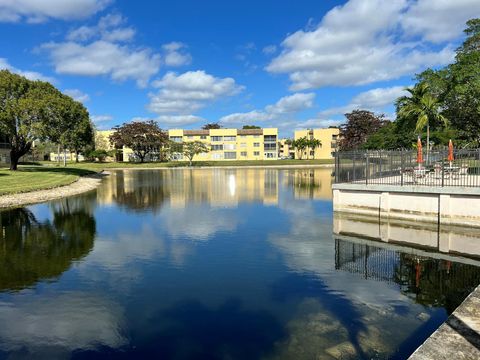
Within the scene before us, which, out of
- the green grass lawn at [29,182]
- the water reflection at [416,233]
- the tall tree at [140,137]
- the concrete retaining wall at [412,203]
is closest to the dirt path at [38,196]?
the green grass lawn at [29,182]

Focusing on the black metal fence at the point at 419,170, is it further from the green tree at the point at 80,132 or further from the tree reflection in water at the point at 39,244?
the green tree at the point at 80,132

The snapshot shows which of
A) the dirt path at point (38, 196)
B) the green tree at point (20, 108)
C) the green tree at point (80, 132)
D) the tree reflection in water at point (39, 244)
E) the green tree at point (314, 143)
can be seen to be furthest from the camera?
the green tree at point (314, 143)

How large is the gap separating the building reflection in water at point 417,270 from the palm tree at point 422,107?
26.3 meters

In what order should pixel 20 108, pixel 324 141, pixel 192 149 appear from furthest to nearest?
pixel 324 141 → pixel 192 149 → pixel 20 108

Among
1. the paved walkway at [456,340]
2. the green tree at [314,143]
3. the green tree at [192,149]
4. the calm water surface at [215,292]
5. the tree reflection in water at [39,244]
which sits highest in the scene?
the green tree at [314,143]

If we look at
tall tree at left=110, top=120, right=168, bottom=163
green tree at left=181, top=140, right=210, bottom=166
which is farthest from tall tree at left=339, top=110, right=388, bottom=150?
tall tree at left=110, top=120, right=168, bottom=163

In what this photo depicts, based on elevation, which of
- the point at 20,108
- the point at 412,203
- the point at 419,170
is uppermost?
the point at 20,108

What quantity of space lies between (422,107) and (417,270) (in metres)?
31.4

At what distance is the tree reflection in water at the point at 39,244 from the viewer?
14.6 m

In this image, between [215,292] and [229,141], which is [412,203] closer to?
[215,292]

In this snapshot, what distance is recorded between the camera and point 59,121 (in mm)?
55344

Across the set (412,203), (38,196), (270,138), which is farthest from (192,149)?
(412,203)

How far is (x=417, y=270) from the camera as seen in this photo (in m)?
14.6

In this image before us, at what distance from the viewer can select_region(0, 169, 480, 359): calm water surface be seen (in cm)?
920
